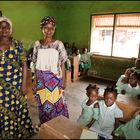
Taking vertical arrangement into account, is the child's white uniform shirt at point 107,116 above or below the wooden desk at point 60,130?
below

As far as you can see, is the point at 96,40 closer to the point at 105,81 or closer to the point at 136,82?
the point at 105,81

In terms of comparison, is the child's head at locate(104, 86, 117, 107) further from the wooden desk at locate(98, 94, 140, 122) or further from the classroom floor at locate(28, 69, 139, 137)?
the classroom floor at locate(28, 69, 139, 137)

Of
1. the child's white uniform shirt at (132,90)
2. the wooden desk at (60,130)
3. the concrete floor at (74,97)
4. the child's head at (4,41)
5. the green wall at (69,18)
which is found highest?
the green wall at (69,18)

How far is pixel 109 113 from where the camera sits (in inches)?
76.5

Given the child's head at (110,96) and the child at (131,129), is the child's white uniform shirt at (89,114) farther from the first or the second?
the child at (131,129)

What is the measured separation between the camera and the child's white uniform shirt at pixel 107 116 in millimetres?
1941

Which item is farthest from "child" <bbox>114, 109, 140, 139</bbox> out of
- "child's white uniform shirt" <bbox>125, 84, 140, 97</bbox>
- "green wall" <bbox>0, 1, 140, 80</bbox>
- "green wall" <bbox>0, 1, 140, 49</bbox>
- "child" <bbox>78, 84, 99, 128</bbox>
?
"green wall" <bbox>0, 1, 140, 49</bbox>

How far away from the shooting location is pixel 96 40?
233 inches

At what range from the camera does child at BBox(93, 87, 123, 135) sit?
193 cm

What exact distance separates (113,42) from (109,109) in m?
3.87

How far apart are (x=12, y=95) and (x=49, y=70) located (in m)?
0.53

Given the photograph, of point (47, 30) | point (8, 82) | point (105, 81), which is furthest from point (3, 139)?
point (105, 81)

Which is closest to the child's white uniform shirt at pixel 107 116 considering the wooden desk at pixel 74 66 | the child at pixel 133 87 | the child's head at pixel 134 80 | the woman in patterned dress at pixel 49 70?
the woman in patterned dress at pixel 49 70

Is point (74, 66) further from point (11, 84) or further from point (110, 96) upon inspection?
point (110, 96)
